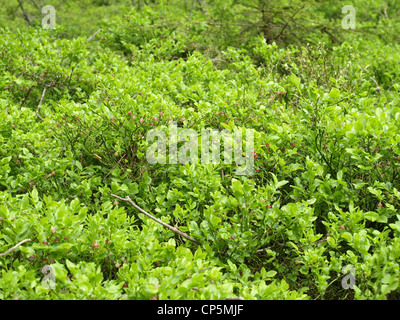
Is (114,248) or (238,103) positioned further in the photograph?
(238,103)

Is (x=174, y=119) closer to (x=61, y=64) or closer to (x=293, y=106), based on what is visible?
(x=293, y=106)

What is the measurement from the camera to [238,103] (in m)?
3.48

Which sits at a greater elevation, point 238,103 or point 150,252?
point 238,103

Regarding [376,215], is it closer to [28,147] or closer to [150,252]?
[150,252]

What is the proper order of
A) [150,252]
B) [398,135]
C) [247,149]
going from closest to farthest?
[150,252]
[398,135]
[247,149]

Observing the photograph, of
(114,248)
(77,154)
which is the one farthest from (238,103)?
(114,248)

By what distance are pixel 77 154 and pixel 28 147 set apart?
0.37m

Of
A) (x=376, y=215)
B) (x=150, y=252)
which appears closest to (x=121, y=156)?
(x=150, y=252)

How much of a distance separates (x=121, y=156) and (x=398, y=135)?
1.85 meters

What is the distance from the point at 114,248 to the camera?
84.7 inches

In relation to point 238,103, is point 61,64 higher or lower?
higher
